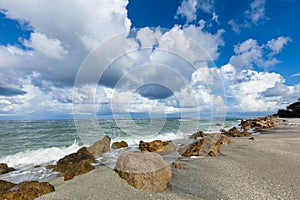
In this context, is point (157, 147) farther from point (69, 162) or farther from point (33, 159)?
point (33, 159)

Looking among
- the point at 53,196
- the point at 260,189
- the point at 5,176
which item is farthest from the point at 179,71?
the point at 5,176

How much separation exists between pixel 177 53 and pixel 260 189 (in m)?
5.12

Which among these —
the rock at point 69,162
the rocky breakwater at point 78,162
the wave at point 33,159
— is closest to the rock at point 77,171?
the rocky breakwater at point 78,162

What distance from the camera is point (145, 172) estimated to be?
3990 millimetres

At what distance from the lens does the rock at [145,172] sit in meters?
3.91

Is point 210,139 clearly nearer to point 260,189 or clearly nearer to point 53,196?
point 260,189

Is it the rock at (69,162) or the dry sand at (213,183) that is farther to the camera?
the rock at (69,162)

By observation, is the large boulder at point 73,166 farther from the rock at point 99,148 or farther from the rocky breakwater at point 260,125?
the rocky breakwater at point 260,125

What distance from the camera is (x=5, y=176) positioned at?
6.52 m

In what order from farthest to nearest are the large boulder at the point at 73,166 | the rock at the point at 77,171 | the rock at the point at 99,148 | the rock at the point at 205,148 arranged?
the rock at the point at 99,148 < the rock at the point at 205,148 < the large boulder at the point at 73,166 < the rock at the point at 77,171

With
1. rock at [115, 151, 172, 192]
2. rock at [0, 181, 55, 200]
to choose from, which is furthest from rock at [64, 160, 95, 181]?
rock at [115, 151, 172, 192]

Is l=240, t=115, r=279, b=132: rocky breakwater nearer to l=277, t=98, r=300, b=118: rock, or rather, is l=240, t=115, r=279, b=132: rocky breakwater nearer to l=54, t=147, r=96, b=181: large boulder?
l=54, t=147, r=96, b=181: large boulder

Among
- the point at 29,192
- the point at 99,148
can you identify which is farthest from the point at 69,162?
the point at 29,192

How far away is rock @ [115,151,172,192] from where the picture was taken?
3908mm
